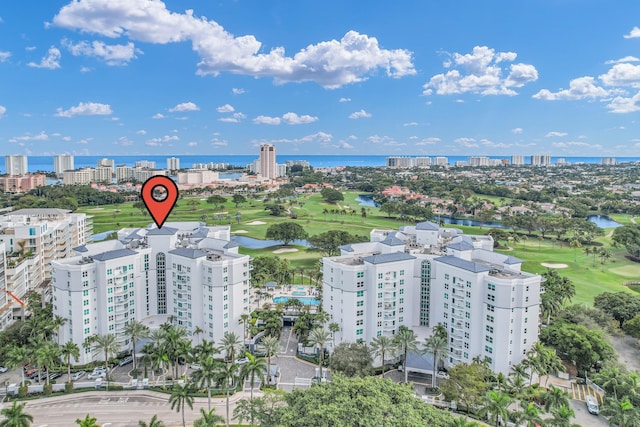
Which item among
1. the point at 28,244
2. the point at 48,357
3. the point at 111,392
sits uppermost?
the point at 28,244

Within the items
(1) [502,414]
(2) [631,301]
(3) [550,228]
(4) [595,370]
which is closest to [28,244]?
(1) [502,414]

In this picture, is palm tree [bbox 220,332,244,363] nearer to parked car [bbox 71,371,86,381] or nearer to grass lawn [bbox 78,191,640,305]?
parked car [bbox 71,371,86,381]

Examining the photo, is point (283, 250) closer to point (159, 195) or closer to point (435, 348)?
point (435, 348)

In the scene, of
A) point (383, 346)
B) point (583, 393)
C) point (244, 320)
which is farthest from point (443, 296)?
point (244, 320)

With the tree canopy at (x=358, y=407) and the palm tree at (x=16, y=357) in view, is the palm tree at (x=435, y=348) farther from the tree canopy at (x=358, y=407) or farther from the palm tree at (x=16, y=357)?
the palm tree at (x=16, y=357)

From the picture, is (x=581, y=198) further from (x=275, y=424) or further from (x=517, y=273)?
(x=275, y=424)

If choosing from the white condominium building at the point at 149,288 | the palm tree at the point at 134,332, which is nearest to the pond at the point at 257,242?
the white condominium building at the point at 149,288

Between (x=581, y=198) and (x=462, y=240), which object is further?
(x=581, y=198)
